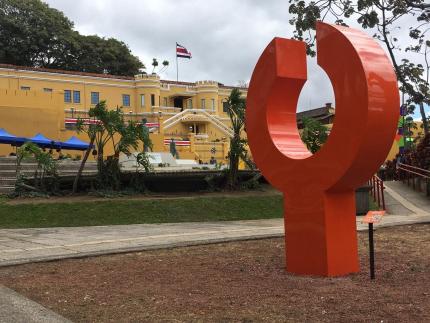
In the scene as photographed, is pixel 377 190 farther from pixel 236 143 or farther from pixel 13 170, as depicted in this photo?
pixel 13 170

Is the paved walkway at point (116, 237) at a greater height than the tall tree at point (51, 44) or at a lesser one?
lesser

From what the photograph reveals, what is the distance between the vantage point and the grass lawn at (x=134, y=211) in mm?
13539

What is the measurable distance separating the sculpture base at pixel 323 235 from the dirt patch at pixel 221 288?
0.20m

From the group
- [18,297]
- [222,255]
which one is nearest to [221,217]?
[222,255]

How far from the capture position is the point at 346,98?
246 inches

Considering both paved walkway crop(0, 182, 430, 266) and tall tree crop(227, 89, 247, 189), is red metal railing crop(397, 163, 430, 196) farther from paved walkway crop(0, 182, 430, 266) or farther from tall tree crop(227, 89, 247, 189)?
tall tree crop(227, 89, 247, 189)

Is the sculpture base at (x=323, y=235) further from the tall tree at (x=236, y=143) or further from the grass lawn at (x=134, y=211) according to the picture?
the tall tree at (x=236, y=143)

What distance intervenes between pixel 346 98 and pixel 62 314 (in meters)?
3.86

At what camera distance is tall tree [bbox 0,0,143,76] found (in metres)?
57.4

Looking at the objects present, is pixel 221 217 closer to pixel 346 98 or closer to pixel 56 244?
pixel 56 244

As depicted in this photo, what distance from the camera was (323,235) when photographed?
6566 millimetres

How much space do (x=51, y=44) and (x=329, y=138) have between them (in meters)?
58.5

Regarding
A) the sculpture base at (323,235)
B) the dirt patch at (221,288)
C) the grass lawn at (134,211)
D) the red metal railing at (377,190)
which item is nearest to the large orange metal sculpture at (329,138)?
the sculpture base at (323,235)

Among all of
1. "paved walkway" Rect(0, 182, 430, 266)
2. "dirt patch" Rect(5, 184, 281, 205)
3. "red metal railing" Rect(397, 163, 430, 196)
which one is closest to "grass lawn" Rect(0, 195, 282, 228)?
"dirt patch" Rect(5, 184, 281, 205)
